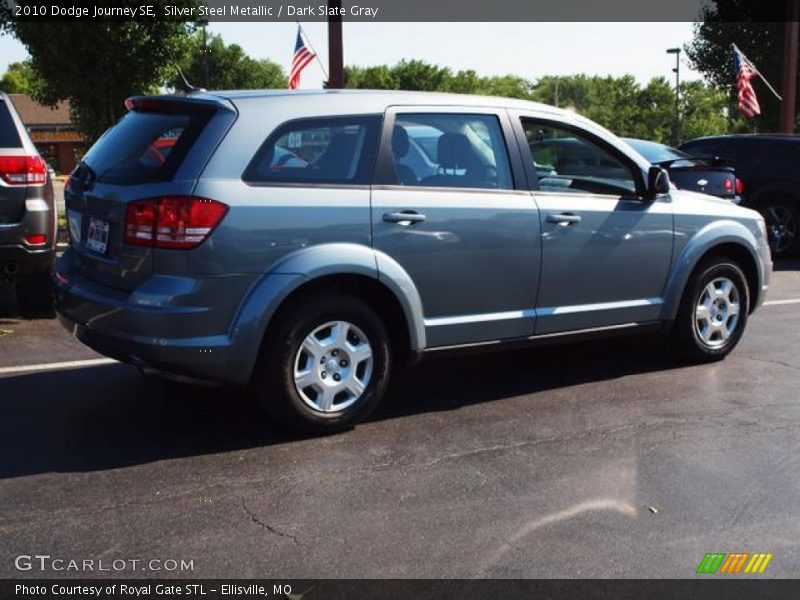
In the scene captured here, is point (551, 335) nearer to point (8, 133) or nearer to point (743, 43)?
point (8, 133)

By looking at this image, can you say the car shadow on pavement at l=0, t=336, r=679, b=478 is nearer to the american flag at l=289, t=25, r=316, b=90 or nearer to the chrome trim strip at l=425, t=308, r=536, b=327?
the chrome trim strip at l=425, t=308, r=536, b=327

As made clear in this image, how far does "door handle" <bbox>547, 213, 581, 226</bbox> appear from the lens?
213 inches

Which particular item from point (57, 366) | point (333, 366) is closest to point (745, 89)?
point (57, 366)

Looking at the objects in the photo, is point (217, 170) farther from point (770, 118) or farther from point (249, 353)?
point (770, 118)

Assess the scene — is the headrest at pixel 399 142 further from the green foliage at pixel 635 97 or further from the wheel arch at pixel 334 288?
the green foliage at pixel 635 97

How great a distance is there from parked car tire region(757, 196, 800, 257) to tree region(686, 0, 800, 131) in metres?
21.2

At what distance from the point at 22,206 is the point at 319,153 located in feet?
10.7

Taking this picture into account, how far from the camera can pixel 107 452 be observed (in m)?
4.50

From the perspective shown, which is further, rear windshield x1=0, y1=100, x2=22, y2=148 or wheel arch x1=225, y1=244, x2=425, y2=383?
rear windshield x1=0, y1=100, x2=22, y2=148

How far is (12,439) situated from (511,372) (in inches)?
124

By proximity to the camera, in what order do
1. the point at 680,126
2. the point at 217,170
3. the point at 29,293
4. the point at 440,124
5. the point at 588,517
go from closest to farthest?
the point at 588,517
the point at 217,170
the point at 440,124
the point at 29,293
the point at 680,126

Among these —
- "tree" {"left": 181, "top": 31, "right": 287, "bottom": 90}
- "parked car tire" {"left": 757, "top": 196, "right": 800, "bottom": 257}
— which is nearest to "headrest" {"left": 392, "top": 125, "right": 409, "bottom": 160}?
"parked car tire" {"left": 757, "top": 196, "right": 800, "bottom": 257}

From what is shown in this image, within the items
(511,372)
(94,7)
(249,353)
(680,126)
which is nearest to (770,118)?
(94,7)

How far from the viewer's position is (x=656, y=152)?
12.0 metres
